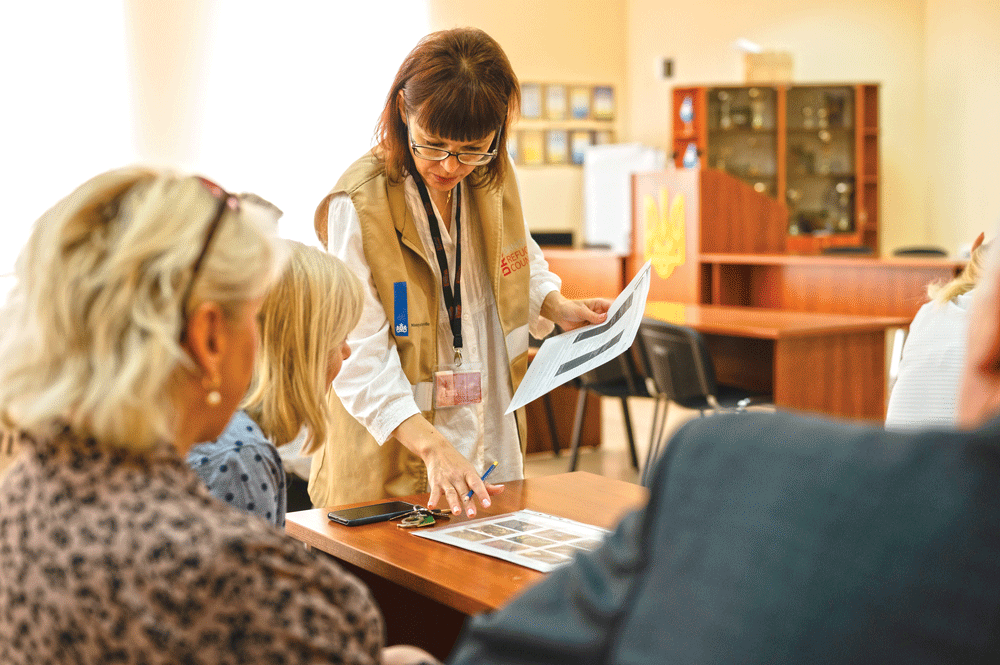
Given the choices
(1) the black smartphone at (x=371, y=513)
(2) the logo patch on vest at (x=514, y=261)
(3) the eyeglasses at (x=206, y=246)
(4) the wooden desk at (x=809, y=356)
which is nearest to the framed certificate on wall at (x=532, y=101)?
(4) the wooden desk at (x=809, y=356)

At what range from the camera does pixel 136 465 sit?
2.61 ft

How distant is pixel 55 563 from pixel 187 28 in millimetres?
6873

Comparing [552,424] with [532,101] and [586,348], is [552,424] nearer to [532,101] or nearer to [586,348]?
[586,348]

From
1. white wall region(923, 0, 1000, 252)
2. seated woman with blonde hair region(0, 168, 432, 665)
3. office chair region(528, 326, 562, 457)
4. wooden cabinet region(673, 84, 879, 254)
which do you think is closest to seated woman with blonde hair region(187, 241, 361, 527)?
seated woman with blonde hair region(0, 168, 432, 665)

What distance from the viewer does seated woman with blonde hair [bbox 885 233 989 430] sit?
1.62 metres

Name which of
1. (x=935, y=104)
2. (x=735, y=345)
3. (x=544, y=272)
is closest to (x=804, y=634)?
(x=544, y=272)

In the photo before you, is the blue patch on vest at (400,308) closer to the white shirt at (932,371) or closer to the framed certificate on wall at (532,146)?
the white shirt at (932,371)

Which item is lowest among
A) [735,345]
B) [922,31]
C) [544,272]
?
[735,345]

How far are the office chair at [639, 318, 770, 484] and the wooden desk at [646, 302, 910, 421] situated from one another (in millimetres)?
240

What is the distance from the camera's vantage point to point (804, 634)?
55 cm

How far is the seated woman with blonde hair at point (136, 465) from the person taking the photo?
29.0 inches

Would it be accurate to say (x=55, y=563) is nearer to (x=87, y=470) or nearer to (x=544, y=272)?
(x=87, y=470)

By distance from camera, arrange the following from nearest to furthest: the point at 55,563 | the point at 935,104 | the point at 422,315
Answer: the point at 55,563, the point at 422,315, the point at 935,104

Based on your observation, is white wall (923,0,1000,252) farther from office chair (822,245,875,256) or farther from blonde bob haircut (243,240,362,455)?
blonde bob haircut (243,240,362,455)
